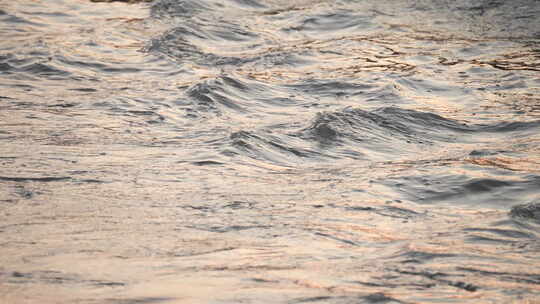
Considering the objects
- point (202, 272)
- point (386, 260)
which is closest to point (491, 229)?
point (386, 260)

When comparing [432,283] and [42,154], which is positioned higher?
[432,283]

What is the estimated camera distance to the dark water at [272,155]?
11.0 feet

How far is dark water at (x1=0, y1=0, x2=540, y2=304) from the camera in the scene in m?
3.34

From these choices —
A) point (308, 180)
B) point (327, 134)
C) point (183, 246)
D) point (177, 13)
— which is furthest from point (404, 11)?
point (183, 246)

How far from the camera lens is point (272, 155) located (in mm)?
5207

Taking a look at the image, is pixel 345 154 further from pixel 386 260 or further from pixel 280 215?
pixel 386 260

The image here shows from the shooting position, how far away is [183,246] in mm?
3635

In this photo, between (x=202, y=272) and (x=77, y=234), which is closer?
(x=202, y=272)

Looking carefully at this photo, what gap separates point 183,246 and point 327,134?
2.17m

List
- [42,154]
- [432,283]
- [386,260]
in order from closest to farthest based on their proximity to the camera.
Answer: [432,283]
[386,260]
[42,154]

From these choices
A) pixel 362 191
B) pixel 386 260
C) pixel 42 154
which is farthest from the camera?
→ pixel 42 154

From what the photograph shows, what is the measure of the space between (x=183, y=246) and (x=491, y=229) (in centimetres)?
146

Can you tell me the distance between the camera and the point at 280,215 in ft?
13.5

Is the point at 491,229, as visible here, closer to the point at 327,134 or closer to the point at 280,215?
the point at 280,215
